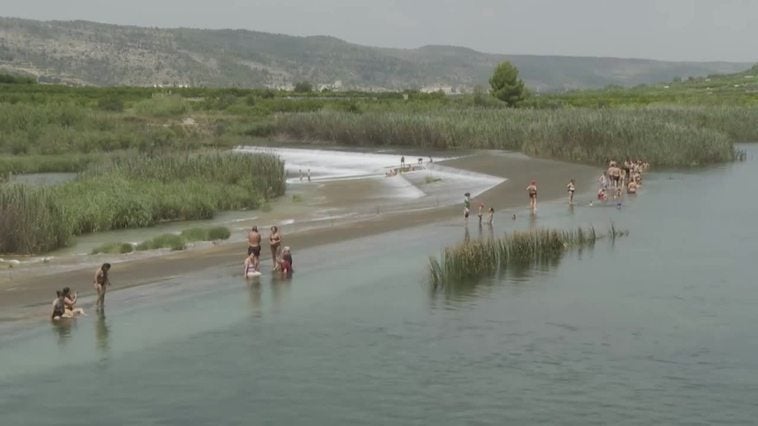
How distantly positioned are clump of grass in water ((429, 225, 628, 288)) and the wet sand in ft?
16.3

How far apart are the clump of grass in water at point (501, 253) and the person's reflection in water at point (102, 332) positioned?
329 inches

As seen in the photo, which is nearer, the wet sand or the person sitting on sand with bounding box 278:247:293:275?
the wet sand

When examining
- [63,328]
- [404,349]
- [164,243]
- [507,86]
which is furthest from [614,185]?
[507,86]

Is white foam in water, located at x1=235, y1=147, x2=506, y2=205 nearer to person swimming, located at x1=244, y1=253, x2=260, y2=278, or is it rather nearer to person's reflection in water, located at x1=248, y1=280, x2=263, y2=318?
person swimming, located at x1=244, y1=253, x2=260, y2=278

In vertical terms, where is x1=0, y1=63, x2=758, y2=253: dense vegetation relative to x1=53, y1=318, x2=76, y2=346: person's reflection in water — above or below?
above

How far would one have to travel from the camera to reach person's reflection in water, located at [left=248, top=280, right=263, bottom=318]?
24.0m

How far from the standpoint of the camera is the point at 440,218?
38.2 m

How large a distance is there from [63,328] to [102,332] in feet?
2.79

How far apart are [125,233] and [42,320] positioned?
12.2 meters

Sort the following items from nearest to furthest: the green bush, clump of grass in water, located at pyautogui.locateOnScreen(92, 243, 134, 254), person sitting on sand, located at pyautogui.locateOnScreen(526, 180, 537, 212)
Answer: clump of grass in water, located at pyautogui.locateOnScreen(92, 243, 134, 254) → the green bush → person sitting on sand, located at pyautogui.locateOnScreen(526, 180, 537, 212)

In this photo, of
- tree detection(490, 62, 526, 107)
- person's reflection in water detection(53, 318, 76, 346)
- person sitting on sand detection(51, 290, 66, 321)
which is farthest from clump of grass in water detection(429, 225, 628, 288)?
tree detection(490, 62, 526, 107)

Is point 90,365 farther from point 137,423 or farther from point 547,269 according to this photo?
point 547,269

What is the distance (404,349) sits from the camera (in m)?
21.2

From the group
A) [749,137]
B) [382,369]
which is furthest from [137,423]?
[749,137]
